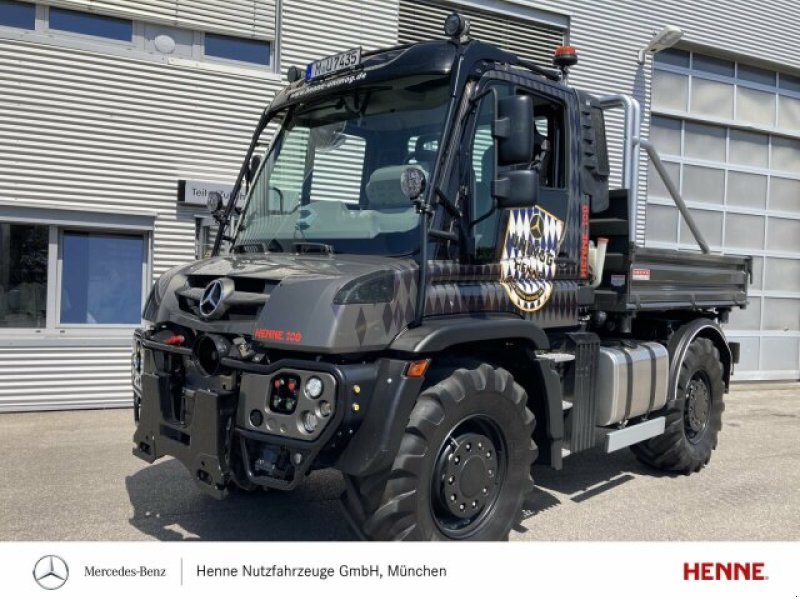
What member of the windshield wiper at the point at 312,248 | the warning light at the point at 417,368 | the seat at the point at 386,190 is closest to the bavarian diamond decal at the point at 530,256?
Result: the seat at the point at 386,190

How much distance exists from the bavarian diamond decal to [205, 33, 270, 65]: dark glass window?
588cm

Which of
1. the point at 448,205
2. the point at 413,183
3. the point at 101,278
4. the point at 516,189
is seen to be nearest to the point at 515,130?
the point at 516,189

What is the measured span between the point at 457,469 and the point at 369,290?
3.69 feet

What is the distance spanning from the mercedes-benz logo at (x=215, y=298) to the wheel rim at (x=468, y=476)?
1.35 metres

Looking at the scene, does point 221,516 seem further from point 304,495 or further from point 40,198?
point 40,198

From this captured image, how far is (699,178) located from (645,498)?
8367mm

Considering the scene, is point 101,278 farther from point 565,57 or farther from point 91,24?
point 565,57

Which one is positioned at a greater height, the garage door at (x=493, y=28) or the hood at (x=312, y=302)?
the garage door at (x=493, y=28)

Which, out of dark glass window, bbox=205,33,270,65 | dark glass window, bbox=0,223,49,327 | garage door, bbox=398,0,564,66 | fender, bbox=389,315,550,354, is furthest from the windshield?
garage door, bbox=398,0,564,66

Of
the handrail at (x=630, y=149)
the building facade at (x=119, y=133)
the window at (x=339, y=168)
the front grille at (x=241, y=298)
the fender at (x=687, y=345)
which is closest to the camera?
the front grille at (x=241, y=298)

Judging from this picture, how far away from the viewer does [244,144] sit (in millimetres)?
8906

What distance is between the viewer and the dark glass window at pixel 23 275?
795 cm

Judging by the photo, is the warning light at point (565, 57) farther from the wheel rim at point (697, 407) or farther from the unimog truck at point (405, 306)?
the wheel rim at point (697, 407)
